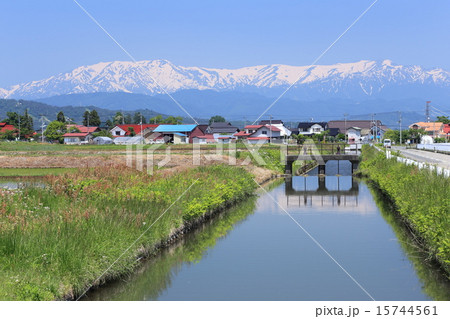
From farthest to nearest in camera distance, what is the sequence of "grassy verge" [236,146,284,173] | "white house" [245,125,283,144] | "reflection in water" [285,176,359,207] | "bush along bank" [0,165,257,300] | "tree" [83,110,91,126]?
"tree" [83,110,91,126]
"white house" [245,125,283,144]
"grassy verge" [236,146,284,173]
"reflection in water" [285,176,359,207]
"bush along bank" [0,165,257,300]

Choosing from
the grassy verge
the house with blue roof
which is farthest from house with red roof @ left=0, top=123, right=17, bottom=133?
the grassy verge

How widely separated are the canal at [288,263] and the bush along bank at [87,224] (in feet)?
2.65

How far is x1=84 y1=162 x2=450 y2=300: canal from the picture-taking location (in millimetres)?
16641

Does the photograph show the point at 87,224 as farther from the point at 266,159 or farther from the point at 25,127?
the point at 25,127

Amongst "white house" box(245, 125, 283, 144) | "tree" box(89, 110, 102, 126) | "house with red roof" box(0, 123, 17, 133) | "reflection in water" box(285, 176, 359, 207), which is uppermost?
"tree" box(89, 110, 102, 126)

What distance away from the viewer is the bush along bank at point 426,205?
683 inches

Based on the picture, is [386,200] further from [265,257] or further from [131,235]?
[131,235]

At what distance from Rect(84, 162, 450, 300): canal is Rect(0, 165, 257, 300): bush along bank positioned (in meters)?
0.81

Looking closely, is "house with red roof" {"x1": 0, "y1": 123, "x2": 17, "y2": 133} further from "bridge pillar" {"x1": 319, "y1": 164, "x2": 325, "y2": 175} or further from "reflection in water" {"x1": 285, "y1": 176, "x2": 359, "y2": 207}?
"reflection in water" {"x1": 285, "y1": 176, "x2": 359, "y2": 207}

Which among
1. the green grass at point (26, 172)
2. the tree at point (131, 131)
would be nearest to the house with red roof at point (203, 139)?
the tree at point (131, 131)

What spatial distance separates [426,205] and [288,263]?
566 cm

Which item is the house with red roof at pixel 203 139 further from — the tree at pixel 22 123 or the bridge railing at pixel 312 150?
the tree at pixel 22 123

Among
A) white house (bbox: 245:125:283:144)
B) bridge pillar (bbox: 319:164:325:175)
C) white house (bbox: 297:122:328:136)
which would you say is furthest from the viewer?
white house (bbox: 297:122:328:136)

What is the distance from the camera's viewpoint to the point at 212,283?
1769cm
